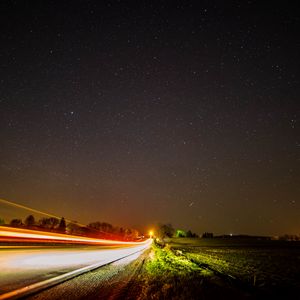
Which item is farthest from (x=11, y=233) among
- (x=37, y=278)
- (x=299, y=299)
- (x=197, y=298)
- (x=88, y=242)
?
(x=88, y=242)

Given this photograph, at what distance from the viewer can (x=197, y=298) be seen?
30.1 feet

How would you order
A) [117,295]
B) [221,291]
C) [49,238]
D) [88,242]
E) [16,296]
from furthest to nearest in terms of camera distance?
[88,242]
[49,238]
[221,291]
[117,295]
[16,296]

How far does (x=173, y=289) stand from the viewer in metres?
10.4

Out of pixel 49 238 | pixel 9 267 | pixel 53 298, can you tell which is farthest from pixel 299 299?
pixel 49 238

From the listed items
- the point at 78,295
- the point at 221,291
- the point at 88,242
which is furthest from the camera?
the point at 88,242

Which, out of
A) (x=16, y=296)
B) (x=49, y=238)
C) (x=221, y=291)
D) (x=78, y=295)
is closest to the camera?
(x=16, y=296)

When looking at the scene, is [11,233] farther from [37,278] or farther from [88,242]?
[88,242]

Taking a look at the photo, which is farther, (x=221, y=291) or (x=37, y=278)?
(x=221, y=291)

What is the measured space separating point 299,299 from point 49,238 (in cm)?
2468

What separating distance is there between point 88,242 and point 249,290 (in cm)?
4029

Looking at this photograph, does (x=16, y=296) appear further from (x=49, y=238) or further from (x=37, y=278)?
(x=49, y=238)

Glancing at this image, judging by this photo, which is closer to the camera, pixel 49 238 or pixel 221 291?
pixel 221 291

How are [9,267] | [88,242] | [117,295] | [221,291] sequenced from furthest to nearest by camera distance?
[88,242]
[9,267]
[221,291]
[117,295]

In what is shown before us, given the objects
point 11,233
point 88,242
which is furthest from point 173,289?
point 88,242
